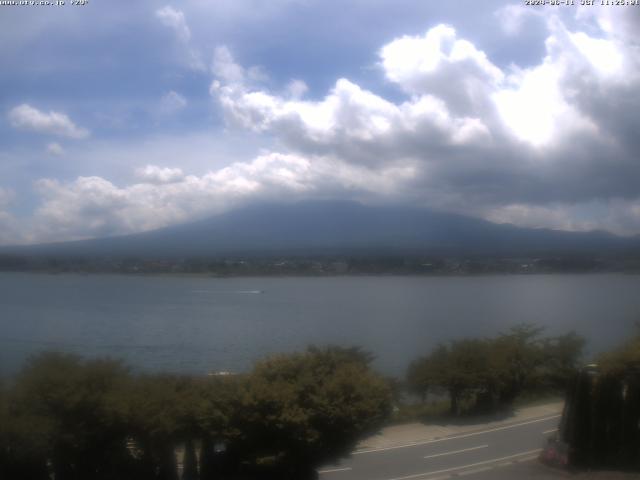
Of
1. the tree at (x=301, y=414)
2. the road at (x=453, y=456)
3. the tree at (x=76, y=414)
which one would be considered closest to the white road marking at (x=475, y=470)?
the road at (x=453, y=456)

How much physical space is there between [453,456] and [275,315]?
20085mm

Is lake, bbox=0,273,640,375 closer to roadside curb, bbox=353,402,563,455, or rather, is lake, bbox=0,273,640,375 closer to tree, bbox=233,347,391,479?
roadside curb, bbox=353,402,563,455

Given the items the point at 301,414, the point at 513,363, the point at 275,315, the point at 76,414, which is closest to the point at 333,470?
the point at 301,414

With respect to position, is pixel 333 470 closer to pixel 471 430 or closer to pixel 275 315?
pixel 471 430

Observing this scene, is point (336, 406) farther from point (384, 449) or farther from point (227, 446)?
point (384, 449)

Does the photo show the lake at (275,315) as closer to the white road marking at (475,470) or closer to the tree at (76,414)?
the tree at (76,414)

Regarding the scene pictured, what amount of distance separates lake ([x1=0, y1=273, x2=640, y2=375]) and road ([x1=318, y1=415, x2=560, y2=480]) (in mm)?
3241

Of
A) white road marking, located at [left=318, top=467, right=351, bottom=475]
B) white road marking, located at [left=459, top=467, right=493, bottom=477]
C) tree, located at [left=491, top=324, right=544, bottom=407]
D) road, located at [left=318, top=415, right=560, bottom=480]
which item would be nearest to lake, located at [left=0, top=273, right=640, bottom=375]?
tree, located at [left=491, top=324, right=544, bottom=407]

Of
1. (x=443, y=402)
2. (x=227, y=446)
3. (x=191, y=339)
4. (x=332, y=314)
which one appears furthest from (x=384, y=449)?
(x=332, y=314)

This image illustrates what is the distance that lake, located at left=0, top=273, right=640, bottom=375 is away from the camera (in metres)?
20.1

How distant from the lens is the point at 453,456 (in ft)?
41.7

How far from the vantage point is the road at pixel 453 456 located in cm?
1138

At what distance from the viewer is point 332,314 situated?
32.9 meters

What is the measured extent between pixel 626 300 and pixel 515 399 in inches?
286
